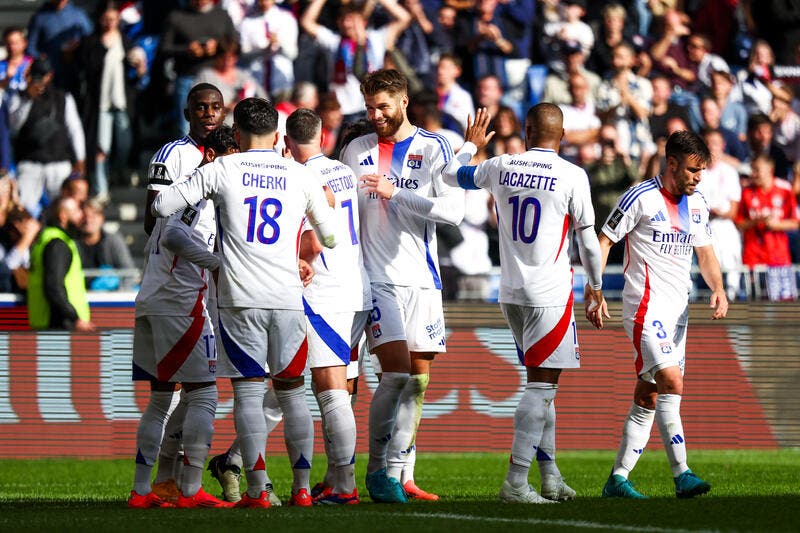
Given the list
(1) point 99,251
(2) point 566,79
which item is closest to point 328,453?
(1) point 99,251

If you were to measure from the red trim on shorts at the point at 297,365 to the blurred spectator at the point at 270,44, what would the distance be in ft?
31.4

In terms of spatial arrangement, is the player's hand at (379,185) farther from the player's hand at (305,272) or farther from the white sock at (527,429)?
the white sock at (527,429)

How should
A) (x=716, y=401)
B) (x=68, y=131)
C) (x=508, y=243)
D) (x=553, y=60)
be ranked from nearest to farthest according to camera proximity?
(x=508, y=243), (x=716, y=401), (x=68, y=131), (x=553, y=60)

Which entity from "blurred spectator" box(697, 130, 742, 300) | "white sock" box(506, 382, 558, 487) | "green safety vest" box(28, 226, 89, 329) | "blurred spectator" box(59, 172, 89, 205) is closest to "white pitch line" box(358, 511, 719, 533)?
"white sock" box(506, 382, 558, 487)

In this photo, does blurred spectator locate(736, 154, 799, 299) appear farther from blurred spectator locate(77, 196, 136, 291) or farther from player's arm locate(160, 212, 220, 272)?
player's arm locate(160, 212, 220, 272)

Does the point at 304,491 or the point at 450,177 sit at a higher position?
the point at 450,177

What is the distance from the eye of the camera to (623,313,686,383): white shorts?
8.96 meters

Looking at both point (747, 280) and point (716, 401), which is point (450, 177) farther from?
point (747, 280)

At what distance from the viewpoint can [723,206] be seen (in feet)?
54.9

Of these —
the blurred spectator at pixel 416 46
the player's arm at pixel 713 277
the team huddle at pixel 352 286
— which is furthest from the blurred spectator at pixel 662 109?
the team huddle at pixel 352 286

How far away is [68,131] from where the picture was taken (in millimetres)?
16875

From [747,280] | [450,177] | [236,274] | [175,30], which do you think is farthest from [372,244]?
[175,30]

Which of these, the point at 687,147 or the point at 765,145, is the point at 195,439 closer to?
the point at 687,147

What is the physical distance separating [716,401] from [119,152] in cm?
812
